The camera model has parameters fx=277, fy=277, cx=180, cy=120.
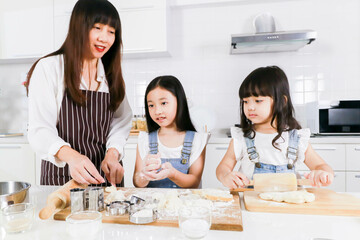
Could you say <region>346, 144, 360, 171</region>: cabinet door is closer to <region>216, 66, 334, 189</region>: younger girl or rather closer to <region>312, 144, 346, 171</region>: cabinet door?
<region>312, 144, 346, 171</region>: cabinet door

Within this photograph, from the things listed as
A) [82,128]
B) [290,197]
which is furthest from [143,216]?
[82,128]

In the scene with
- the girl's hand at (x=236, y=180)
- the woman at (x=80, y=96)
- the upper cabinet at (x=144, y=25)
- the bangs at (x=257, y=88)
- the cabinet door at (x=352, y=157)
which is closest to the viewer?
the girl's hand at (x=236, y=180)

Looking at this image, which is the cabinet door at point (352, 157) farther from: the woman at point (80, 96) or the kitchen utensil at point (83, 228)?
the kitchen utensil at point (83, 228)

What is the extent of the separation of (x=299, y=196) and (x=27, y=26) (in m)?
2.63

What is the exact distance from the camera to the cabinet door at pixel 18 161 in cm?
233

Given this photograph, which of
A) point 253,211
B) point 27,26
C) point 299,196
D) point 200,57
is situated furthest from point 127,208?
point 27,26

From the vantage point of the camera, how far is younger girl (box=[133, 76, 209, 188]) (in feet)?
4.26

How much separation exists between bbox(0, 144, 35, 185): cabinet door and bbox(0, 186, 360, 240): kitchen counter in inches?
73.2

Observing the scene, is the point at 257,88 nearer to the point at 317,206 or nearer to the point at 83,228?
the point at 317,206

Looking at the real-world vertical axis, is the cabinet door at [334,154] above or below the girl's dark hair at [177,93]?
below

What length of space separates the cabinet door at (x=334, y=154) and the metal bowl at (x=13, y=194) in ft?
6.16

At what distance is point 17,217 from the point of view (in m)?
0.62

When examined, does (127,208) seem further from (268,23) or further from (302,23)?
(302,23)

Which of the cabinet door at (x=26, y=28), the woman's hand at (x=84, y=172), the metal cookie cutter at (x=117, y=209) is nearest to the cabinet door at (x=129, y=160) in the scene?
the cabinet door at (x=26, y=28)
